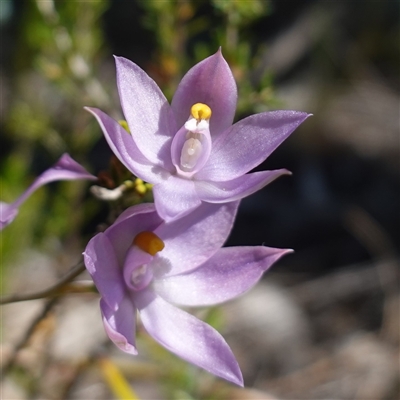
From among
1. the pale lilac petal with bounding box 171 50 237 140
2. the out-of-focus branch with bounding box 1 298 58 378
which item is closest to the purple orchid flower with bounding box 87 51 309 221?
the pale lilac petal with bounding box 171 50 237 140

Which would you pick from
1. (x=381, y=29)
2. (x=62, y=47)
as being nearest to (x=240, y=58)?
(x=62, y=47)

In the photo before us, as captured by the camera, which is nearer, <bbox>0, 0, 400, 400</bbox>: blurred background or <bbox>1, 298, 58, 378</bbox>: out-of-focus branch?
<bbox>1, 298, 58, 378</bbox>: out-of-focus branch

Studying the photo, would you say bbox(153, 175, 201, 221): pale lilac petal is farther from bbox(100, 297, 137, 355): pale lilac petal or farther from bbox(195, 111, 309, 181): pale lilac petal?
bbox(100, 297, 137, 355): pale lilac petal

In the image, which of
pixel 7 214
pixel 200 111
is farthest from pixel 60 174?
pixel 200 111

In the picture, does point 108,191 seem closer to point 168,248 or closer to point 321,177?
point 168,248

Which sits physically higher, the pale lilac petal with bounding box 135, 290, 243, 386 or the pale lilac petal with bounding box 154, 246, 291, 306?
the pale lilac petal with bounding box 154, 246, 291, 306

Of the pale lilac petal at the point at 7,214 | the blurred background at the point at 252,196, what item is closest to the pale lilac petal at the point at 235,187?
the blurred background at the point at 252,196

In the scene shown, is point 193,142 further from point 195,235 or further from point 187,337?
point 187,337
